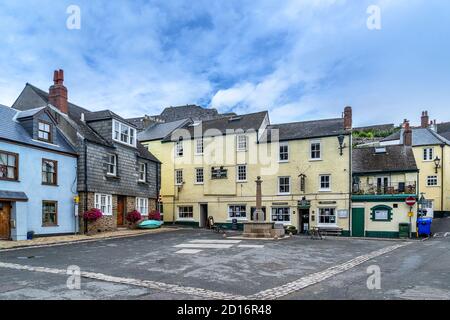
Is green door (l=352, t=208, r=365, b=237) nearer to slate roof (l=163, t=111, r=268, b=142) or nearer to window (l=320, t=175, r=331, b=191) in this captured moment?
window (l=320, t=175, r=331, b=191)

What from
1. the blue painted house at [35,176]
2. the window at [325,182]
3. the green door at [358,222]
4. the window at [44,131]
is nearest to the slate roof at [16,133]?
the blue painted house at [35,176]

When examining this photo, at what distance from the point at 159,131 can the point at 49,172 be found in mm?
18920

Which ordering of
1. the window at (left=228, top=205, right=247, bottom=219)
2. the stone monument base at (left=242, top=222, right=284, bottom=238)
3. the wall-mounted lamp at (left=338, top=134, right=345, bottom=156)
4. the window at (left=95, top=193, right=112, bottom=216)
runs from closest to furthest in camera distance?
the stone monument base at (left=242, top=222, right=284, bottom=238) < the window at (left=95, top=193, right=112, bottom=216) < the wall-mounted lamp at (left=338, top=134, right=345, bottom=156) < the window at (left=228, top=205, right=247, bottom=219)

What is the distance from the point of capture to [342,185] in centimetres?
2997

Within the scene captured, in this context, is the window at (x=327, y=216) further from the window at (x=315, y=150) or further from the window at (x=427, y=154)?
the window at (x=427, y=154)

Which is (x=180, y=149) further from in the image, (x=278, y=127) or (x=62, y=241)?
(x=62, y=241)

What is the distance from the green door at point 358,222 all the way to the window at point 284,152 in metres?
7.31

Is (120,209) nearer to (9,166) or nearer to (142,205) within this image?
(142,205)

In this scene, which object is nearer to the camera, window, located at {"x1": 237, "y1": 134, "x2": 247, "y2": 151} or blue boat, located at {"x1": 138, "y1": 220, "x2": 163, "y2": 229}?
blue boat, located at {"x1": 138, "y1": 220, "x2": 163, "y2": 229}

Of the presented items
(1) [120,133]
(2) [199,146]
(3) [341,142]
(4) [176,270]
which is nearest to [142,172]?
(1) [120,133]

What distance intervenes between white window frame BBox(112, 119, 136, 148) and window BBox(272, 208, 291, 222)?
13694mm

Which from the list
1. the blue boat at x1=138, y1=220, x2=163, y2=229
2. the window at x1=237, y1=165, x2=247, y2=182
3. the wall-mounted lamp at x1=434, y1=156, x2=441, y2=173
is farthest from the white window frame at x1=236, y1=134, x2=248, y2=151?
the wall-mounted lamp at x1=434, y1=156, x2=441, y2=173

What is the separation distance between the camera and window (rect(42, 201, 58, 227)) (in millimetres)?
21844

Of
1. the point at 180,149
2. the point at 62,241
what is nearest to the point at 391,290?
the point at 62,241
